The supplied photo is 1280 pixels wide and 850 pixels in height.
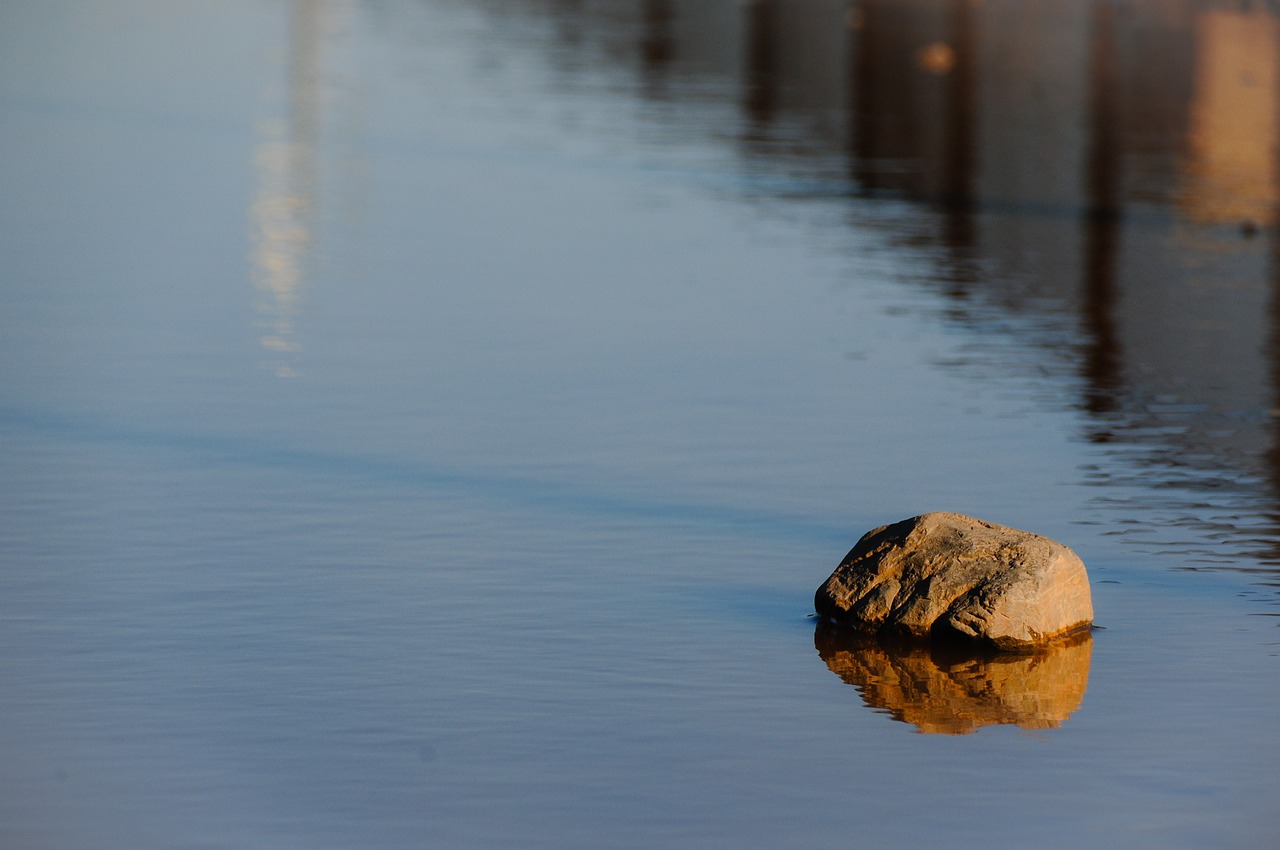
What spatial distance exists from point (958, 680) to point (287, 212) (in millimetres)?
16691

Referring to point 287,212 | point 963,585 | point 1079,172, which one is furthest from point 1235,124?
point 963,585

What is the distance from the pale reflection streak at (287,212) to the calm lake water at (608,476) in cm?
10

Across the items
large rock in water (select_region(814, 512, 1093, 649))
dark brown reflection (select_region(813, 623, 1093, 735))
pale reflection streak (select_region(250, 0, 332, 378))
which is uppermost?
pale reflection streak (select_region(250, 0, 332, 378))

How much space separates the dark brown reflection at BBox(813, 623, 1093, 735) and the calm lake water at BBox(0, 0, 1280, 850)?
3cm

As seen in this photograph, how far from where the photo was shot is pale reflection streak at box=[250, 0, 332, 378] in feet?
62.6

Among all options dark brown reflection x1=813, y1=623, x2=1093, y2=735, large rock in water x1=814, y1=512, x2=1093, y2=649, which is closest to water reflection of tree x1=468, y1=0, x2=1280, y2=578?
large rock in water x1=814, y1=512, x2=1093, y2=649

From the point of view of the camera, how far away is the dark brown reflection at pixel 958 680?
10078mm

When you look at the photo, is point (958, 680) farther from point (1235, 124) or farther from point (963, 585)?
point (1235, 124)

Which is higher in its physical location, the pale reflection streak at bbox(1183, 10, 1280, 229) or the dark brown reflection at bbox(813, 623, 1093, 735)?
the pale reflection streak at bbox(1183, 10, 1280, 229)

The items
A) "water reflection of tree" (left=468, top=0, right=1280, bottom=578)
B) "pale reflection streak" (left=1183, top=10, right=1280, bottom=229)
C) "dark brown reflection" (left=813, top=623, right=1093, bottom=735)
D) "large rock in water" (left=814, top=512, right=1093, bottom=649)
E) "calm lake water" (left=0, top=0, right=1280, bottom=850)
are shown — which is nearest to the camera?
"calm lake water" (left=0, top=0, right=1280, bottom=850)

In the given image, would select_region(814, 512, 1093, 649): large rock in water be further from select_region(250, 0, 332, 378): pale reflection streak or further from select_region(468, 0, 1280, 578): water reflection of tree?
select_region(250, 0, 332, 378): pale reflection streak

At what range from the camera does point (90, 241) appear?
23250 millimetres

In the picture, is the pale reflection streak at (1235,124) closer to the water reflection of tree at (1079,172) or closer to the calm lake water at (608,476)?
the water reflection of tree at (1079,172)

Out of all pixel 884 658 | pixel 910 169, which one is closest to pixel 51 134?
pixel 910 169
